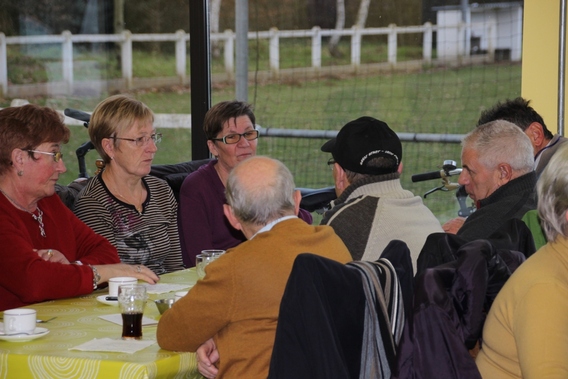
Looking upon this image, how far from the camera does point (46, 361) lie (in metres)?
1.96

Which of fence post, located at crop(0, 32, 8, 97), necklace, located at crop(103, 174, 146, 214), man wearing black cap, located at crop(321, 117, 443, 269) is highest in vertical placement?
fence post, located at crop(0, 32, 8, 97)

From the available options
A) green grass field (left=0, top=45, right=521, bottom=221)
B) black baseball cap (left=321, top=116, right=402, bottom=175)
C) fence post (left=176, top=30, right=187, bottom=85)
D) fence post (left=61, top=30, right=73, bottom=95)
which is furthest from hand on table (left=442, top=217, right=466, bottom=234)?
fence post (left=61, top=30, right=73, bottom=95)

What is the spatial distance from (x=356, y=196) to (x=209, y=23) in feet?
9.80

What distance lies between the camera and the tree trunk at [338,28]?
16.8 ft

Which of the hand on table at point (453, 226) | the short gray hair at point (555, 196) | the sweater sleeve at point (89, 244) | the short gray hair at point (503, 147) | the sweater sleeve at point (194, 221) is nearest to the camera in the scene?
the short gray hair at point (555, 196)

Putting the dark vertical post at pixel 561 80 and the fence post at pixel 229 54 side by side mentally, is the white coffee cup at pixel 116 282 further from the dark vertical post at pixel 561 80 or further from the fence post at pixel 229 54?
the fence post at pixel 229 54

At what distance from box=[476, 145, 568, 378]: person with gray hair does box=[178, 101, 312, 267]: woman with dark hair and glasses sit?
1.95 m

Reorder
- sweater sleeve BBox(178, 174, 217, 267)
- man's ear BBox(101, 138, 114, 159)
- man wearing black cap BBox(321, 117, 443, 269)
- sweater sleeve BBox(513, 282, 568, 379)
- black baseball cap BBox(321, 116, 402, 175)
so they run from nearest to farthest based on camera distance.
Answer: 1. sweater sleeve BBox(513, 282, 568, 379)
2. man wearing black cap BBox(321, 117, 443, 269)
3. black baseball cap BBox(321, 116, 402, 175)
4. man's ear BBox(101, 138, 114, 159)
5. sweater sleeve BBox(178, 174, 217, 267)

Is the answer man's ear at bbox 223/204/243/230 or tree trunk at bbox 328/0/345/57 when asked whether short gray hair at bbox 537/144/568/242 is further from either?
tree trunk at bbox 328/0/345/57

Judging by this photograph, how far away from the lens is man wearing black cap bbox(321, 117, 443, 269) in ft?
7.95

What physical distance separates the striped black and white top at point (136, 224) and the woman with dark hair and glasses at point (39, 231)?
0.19 metres

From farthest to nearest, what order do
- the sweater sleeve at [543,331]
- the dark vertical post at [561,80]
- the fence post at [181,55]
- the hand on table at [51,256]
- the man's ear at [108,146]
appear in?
the fence post at [181,55] → the dark vertical post at [561,80] → the man's ear at [108,146] → the hand on table at [51,256] → the sweater sleeve at [543,331]

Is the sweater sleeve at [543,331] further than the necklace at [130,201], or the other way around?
the necklace at [130,201]

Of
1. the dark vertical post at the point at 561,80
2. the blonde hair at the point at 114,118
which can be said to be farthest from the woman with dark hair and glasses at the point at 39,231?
the dark vertical post at the point at 561,80
